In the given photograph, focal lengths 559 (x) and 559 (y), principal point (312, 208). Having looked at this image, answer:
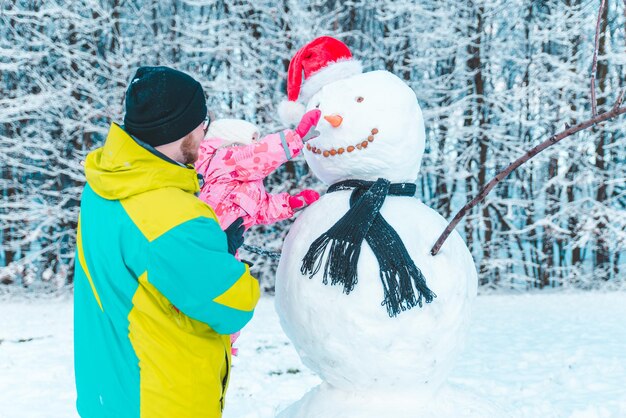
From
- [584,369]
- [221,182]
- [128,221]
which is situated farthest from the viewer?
[584,369]

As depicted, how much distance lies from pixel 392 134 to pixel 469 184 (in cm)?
740

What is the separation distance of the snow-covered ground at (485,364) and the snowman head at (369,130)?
3.12 feet

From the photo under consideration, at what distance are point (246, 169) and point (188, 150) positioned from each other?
0.47 meters

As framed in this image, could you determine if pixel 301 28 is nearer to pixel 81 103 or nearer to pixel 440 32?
pixel 440 32

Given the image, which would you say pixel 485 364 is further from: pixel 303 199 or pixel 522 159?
pixel 522 159

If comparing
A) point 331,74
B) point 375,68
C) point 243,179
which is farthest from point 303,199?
point 375,68

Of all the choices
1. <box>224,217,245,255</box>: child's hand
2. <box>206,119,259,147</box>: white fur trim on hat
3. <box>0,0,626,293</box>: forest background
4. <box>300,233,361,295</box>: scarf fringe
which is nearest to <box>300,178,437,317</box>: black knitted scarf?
<box>300,233,361,295</box>: scarf fringe

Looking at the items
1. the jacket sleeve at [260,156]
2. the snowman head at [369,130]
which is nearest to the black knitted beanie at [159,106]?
the jacket sleeve at [260,156]

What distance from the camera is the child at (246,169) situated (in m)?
1.78

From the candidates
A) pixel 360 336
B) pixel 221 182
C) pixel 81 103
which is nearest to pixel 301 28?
pixel 81 103

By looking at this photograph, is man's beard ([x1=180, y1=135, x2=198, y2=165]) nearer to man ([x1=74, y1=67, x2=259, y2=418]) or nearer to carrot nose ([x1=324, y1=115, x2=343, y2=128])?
man ([x1=74, y1=67, x2=259, y2=418])

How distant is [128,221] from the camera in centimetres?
129

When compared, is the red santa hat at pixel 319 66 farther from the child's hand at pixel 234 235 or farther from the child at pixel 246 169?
the child's hand at pixel 234 235

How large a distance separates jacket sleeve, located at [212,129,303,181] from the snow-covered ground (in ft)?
3.81
